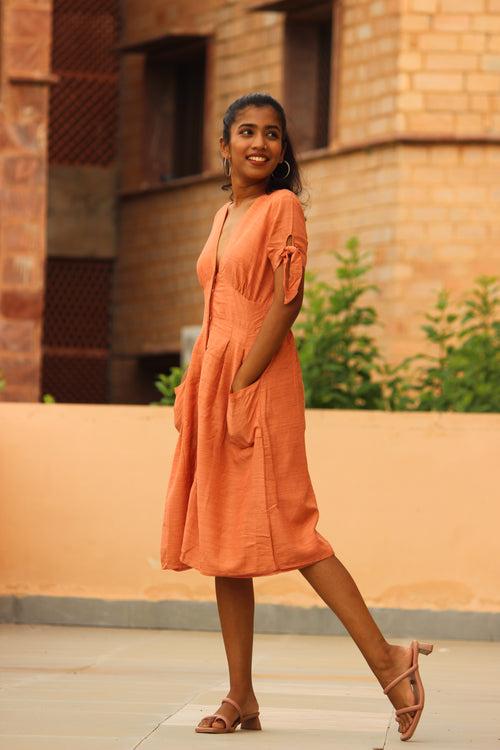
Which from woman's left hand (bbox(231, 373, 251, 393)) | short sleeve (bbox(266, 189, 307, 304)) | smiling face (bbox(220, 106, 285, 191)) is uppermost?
smiling face (bbox(220, 106, 285, 191))

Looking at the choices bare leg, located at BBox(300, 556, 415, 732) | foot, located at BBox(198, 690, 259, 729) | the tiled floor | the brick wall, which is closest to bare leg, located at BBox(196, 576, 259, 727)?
foot, located at BBox(198, 690, 259, 729)

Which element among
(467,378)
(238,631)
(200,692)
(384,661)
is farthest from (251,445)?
(467,378)

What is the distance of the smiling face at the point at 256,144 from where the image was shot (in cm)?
558

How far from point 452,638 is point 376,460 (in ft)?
2.91

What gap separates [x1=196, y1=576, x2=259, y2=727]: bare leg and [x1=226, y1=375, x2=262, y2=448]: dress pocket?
44cm

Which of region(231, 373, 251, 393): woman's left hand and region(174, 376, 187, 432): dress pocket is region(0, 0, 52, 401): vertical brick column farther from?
region(231, 373, 251, 393): woman's left hand

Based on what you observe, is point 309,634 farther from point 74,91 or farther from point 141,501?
point 74,91

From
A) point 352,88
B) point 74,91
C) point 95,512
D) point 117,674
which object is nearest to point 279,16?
point 352,88

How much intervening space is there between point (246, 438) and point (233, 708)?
2.67 ft

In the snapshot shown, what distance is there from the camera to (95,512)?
8.70 m

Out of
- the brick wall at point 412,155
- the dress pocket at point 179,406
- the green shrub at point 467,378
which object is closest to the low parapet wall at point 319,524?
the green shrub at point 467,378

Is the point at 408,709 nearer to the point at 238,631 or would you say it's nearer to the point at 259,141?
the point at 238,631

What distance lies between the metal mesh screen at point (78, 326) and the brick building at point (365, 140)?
144 centimetres

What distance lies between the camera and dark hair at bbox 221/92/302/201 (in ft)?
18.5
